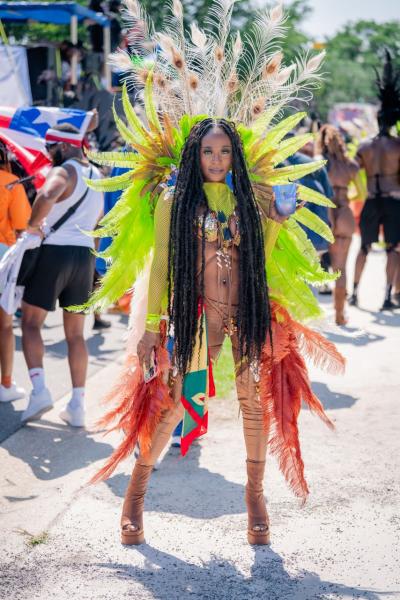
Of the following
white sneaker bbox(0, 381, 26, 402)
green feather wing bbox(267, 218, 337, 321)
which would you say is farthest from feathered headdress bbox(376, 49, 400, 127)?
green feather wing bbox(267, 218, 337, 321)

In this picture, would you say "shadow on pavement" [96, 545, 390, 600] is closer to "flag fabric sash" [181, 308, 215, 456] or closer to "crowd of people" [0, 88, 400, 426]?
"flag fabric sash" [181, 308, 215, 456]

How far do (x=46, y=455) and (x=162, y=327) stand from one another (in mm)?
1794

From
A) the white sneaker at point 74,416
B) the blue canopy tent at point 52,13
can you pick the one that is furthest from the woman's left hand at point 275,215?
the blue canopy tent at point 52,13

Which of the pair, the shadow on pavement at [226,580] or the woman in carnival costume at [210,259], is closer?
the shadow on pavement at [226,580]

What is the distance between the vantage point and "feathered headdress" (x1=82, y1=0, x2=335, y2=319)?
3.78 meters

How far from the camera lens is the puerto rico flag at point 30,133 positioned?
6176 millimetres

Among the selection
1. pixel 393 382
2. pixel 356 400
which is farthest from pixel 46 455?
pixel 393 382

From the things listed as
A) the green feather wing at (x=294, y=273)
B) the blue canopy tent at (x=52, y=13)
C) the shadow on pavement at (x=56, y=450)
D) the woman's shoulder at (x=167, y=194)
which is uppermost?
the blue canopy tent at (x=52, y=13)

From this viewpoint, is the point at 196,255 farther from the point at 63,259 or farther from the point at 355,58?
the point at 355,58

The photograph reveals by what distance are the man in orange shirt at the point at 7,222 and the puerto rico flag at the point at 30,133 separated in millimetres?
191

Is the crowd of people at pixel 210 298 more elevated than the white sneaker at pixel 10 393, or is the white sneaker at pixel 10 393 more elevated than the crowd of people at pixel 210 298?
the crowd of people at pixel 210 298

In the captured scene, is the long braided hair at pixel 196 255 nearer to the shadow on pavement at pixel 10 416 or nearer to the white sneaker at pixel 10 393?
the shadow on pavement at pixel 10 416

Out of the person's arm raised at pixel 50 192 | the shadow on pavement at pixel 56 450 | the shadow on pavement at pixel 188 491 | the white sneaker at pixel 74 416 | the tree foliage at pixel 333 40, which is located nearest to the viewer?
the shadow on pavement at pixel 188 491

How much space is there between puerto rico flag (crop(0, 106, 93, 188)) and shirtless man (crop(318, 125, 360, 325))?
331 centimetres
